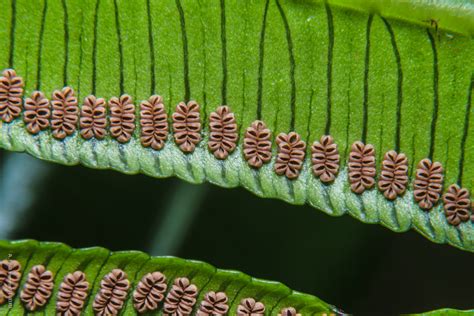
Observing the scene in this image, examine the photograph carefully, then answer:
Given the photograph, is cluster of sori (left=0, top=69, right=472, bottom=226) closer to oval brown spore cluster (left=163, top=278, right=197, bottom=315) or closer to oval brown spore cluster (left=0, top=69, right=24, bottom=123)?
oval brown spore cluster (left=0, top=69, right=24, bottom=123)

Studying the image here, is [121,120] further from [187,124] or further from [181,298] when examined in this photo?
[181,298]

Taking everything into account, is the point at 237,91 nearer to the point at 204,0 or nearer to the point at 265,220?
the point at 204,0

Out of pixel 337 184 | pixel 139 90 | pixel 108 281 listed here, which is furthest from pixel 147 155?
pixel 337 184

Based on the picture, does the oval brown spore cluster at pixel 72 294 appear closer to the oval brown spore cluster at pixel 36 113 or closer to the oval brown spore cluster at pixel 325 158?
the oval brown spore cluster at pixel 36 113

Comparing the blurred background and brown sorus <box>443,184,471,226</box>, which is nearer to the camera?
brown sorus <box>443,184,471,226</box>

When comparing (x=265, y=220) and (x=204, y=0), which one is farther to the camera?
(x=265, y=220)

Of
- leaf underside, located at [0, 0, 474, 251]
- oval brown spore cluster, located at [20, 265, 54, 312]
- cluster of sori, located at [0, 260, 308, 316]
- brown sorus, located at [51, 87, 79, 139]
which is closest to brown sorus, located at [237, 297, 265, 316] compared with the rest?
cluster of sori, located at [0, 260, 308, 316]
